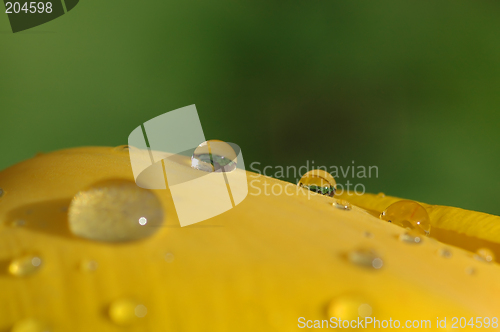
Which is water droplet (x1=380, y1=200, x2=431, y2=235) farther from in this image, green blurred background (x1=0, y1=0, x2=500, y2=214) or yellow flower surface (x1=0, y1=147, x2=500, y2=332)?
green blurred background (x1=0, y1=0, x2=500, y2=214)

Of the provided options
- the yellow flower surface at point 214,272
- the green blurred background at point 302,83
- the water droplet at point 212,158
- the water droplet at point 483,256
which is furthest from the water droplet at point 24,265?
the green blurred background at point 302,83

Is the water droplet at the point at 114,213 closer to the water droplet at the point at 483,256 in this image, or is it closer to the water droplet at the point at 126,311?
the water droplet at the point at 126,311

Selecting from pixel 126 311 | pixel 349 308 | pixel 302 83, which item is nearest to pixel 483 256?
pixel 349 308

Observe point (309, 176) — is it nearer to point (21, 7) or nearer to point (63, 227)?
point (63, 227)

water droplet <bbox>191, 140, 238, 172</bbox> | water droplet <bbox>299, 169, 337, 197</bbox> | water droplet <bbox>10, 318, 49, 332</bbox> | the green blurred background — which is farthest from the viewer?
the green blurred background

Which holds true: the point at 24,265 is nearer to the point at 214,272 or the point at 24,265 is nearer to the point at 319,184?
the point at 214,272

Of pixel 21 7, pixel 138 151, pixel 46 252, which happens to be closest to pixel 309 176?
pixel 138 151

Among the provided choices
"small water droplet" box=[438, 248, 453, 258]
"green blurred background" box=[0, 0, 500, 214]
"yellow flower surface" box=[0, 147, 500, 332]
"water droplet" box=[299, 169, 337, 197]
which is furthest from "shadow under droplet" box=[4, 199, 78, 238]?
"green blurred background" box=[0, 0, 500, 214]
